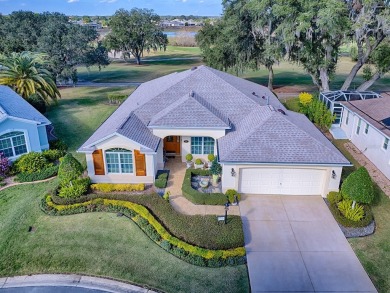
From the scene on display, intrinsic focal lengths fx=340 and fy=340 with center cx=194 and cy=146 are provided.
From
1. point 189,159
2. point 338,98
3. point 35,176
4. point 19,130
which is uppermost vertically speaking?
point 338,98

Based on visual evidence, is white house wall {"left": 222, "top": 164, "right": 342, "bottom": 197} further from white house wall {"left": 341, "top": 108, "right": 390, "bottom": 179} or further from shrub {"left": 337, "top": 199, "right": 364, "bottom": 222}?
white house wall {"left": 341, "top": 108, "right": 390, "bottom": 179}

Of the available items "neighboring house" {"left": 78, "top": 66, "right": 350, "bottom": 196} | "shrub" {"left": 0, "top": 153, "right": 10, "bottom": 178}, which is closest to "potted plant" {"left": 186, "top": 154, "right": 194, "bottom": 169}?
"neighboring house" {"left": 78, "top": 66, "right": 350, "bottom": 196}

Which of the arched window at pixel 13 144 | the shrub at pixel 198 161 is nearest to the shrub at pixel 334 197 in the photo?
the shrub at pixel 198 161

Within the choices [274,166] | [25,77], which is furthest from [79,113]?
[274,166]

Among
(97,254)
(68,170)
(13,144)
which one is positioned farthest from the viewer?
(13,144)

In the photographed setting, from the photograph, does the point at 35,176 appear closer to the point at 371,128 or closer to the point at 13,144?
the point at 13,144

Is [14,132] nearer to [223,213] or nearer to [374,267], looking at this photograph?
[223,213]

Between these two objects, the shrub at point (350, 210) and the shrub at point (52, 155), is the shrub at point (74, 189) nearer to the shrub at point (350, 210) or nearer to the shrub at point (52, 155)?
the shrub at point (52, 155)

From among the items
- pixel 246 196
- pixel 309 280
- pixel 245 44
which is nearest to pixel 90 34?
pixel 245 44
